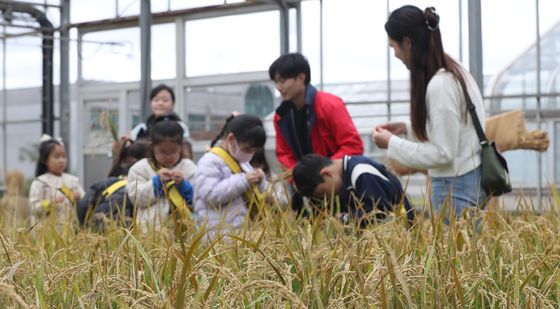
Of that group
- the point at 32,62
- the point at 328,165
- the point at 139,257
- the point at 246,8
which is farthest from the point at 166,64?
the point at 139,257

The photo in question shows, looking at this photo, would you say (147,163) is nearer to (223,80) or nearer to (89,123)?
(223,80)

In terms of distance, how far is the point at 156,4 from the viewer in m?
10.9

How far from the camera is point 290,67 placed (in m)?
4.05

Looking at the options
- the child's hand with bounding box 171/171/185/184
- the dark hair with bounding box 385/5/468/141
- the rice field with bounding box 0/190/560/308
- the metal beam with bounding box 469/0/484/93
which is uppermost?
the metal beam with bounding box 469/0/484/93

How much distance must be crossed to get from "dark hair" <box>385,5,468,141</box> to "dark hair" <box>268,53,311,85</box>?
98 centimetres

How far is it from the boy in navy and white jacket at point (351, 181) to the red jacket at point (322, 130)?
642 millimetres

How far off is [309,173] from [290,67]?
0.91 m

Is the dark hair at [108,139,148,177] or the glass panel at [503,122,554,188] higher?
the dark hair at [108,139,148,177]

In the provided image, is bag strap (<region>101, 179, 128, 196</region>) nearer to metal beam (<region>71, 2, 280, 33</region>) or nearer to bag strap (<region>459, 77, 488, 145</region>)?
bag strap (<region>459, 77, 488, 145</region>)

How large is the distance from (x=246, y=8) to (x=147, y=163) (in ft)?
19.8

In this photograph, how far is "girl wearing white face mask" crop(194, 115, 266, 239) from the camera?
3.75 metres

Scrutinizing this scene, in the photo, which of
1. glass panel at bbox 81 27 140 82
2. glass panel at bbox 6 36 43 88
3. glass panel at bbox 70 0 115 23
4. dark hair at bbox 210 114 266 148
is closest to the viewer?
dark hair at bbox 210 114 266 148

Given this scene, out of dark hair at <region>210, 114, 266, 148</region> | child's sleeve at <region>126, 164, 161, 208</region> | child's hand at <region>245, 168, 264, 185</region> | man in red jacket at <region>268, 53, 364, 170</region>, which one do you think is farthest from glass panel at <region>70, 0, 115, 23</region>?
child's hand at <region>245, 168, 264, 185</region>

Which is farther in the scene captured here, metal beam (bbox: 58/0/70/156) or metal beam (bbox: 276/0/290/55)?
metal beam (bbox: 58/0/70/156)
